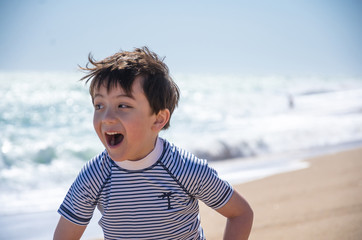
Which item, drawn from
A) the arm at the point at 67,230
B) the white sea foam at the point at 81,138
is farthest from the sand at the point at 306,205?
the arm at the point at 67,230

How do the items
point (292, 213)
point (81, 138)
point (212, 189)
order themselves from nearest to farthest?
1. point (212, 189)
2. point (292, 213)
3. point (81, 138)

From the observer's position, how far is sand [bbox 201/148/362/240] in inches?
134

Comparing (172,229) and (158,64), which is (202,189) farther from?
(158,64)

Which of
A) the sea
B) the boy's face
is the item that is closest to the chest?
the boy's face

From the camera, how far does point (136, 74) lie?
74.2 inches

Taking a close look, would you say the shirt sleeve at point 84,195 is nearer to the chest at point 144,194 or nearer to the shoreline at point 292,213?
the chest at point 144,194

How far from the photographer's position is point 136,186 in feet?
6.23

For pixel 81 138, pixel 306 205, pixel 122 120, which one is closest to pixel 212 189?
pixel 122 120

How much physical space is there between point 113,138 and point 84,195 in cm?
30

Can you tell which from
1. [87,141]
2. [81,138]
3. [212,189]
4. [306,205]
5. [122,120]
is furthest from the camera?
[81,138]

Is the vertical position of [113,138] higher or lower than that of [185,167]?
higher

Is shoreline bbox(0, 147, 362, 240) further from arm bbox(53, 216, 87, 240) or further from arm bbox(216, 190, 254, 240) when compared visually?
arm bbox(53, 216, 87, 240)

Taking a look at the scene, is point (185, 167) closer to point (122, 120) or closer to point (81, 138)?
point (122, 120)

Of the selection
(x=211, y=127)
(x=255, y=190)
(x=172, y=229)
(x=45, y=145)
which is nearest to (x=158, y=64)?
(x=172, y=229)
